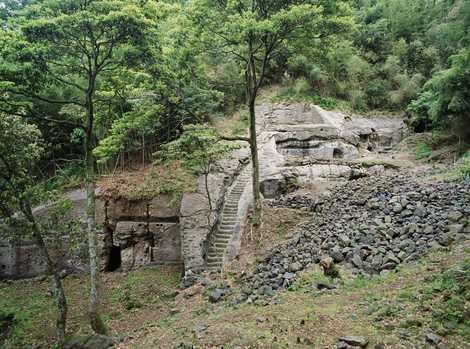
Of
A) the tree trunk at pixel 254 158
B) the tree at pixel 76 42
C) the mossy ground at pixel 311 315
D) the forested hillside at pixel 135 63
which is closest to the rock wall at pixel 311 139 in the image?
the forested hillside at pixel 135 63

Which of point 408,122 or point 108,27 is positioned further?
point 408,122

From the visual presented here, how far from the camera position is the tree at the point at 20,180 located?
738 centimetres

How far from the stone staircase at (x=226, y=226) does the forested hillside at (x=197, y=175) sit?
7 cm

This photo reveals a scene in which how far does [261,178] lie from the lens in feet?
41.7

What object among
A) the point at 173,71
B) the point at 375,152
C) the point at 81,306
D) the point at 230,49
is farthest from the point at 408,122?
the point at 81,306

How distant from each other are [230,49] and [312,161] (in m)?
6.06

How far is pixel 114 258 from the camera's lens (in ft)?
41.5

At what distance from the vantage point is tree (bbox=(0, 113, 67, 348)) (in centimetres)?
738

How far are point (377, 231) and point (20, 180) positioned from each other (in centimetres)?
832

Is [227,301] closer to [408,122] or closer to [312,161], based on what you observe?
[312,161]

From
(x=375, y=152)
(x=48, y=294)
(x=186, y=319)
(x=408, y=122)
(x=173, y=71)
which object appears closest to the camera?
(x=186, y=319)

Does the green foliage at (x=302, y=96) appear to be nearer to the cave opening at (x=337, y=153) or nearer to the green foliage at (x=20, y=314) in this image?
the cave opening at (x=337, y=153)

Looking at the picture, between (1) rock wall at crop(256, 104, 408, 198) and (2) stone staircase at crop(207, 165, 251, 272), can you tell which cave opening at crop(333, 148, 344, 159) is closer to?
(1) rock wall at crop(256, 104, 408, 198)

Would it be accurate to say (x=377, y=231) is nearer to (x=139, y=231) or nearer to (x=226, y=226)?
(x=226, y=226)
